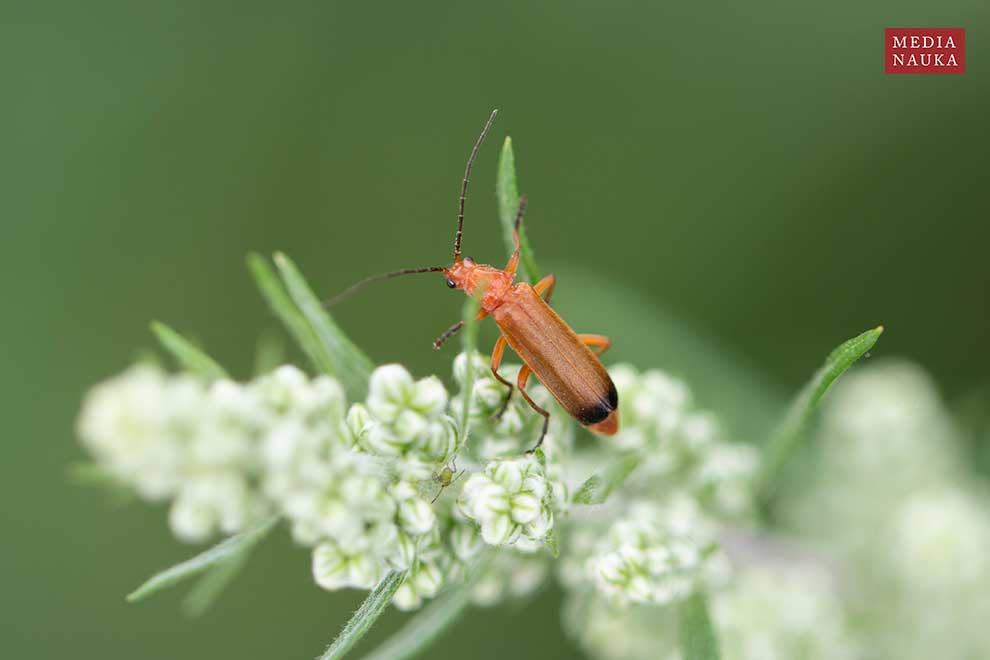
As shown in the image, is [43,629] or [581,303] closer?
[581,303]

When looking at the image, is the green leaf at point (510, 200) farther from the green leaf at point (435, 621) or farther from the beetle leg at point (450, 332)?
the green leaf at point (435, 621)

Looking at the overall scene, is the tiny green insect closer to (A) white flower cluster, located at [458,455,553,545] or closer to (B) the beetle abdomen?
(A) white flower cluster, located at [458,455,553,545]

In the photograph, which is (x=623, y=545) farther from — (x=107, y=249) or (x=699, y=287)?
(x=107, y=249)

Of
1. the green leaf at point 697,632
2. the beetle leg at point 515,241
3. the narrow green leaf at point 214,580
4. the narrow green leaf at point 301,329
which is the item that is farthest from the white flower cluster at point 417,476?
the beetle leg at point 515,241

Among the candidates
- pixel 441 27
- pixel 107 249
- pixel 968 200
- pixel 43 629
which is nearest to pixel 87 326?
pixel 107 249

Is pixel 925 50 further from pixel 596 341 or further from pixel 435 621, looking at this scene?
pixel 435 621

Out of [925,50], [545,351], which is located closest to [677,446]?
[545,351]
